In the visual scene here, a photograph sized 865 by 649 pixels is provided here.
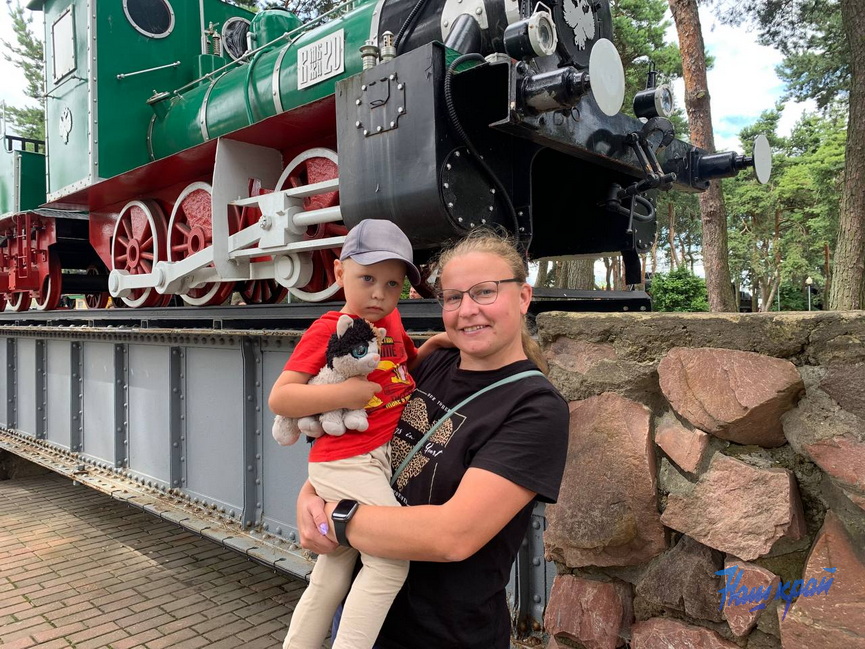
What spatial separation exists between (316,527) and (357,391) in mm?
326

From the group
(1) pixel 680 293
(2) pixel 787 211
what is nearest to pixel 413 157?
(1) pixel 680 293

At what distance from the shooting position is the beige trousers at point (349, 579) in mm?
1416

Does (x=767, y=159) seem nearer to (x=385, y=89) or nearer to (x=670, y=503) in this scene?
(x=385, y=89)

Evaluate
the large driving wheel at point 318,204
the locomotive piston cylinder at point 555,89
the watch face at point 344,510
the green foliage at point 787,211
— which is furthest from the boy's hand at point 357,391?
the green foliage at point 787,211

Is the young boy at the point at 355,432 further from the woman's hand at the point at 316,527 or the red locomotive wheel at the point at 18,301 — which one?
the red locomotive wheel at the point at 18,301

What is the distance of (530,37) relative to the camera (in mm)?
2508

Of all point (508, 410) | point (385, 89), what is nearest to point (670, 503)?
point (508, 410)

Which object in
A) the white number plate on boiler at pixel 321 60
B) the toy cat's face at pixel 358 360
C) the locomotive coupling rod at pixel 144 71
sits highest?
the locomotive coupling rod at pixel 144 71

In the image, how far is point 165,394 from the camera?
425 cm

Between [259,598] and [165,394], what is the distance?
147 cm

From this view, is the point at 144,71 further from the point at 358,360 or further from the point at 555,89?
the point at 358,360

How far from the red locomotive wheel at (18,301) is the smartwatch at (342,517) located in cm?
728

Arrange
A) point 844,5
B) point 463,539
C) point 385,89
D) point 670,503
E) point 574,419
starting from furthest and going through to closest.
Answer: point 844,5 < point 385,89 < point 574,419 < point 670,503 < point 463,539

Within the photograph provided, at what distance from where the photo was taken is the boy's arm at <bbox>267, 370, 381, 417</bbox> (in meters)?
1.46
